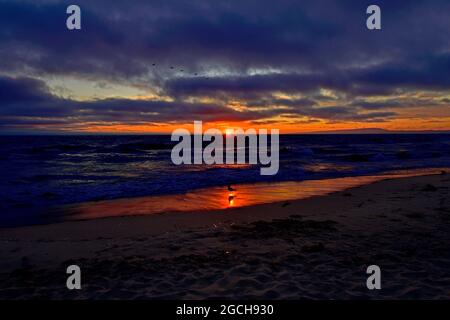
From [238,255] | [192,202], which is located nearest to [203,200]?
[192,202]

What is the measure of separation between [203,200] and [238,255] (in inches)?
256

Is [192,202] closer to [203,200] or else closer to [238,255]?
[203,200]

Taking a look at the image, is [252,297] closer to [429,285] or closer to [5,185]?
[429,285]

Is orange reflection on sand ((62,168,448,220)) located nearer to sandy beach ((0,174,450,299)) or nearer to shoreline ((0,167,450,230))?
shoreline ((0,167,450,230))

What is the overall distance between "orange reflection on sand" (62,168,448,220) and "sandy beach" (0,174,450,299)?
3.77 feet

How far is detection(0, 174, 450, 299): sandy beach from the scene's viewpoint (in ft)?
15.7

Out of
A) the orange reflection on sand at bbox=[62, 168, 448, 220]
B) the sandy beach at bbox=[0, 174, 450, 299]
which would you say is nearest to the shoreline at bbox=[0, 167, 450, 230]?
the orange reflection on sand at bbox=[62, 168, 448, 220]

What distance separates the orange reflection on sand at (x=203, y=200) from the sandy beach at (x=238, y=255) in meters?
1.15

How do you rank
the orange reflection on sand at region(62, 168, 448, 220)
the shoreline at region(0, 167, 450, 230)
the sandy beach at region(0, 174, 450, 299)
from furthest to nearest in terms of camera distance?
1. the orange reflection on sand at region(62, 168, 448, 220)
2. the shoreline at region(0, 167, 450, 230)
3. the sandy beach at region(0, 174, 450, 299)

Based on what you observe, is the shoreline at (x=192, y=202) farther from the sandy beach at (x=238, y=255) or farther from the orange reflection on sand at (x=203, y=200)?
the sandy beach at (x=238, y=255)

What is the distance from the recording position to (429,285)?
478 centimetres
